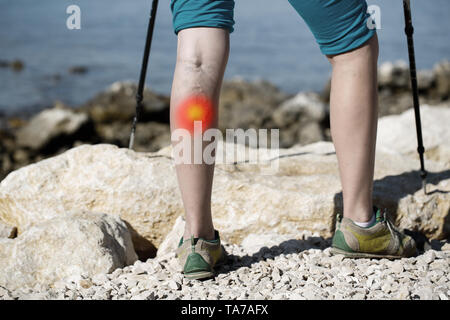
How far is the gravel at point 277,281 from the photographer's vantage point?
2.22 metres

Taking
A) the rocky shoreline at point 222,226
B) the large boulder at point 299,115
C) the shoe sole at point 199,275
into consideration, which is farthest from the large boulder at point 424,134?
the large boulder at point 299,115

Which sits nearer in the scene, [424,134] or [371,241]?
[371,241]

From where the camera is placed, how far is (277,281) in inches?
94.7

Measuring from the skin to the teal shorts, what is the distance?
37 millimetres

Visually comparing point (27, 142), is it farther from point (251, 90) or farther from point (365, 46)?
point (365, 46)

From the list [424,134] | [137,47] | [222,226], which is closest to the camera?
[222,226]

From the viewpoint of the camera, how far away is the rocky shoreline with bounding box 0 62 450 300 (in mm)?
2334

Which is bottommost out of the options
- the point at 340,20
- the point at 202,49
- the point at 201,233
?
the point at 201,233

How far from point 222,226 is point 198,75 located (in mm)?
1269

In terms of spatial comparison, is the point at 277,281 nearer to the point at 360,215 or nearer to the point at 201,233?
the point at 201,233

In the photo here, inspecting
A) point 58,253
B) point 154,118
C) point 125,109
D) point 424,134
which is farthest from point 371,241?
point 125,109

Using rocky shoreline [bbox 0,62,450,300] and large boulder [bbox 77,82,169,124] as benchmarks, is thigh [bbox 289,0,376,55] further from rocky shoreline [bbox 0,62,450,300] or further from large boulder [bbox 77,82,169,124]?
large boulder [bbox 77,82,169,124]

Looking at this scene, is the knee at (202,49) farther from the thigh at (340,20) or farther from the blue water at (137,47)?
the blue water at (137,47)
